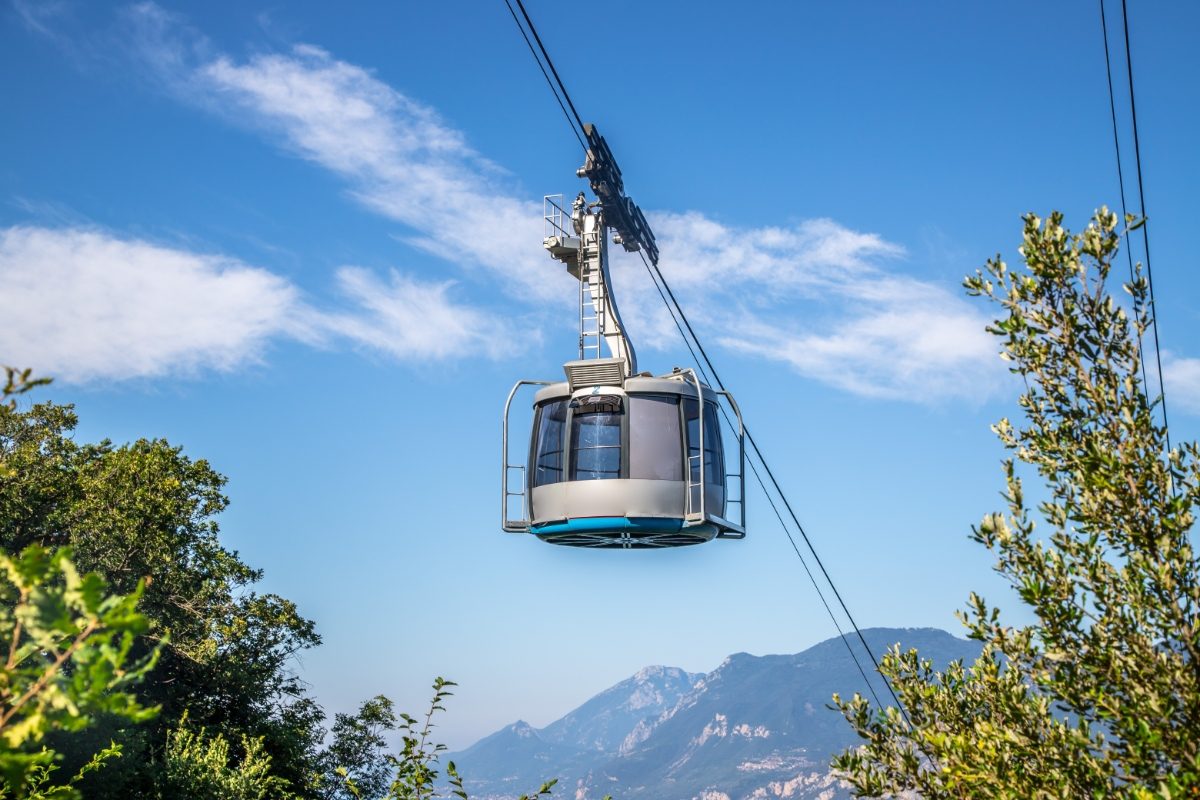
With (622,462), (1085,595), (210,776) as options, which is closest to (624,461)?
(622,462)

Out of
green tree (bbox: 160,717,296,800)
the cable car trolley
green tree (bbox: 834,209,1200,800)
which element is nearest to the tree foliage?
green tree (bbox: 160,717,296,800)

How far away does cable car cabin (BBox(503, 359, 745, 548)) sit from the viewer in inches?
862

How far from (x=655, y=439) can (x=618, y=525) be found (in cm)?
188

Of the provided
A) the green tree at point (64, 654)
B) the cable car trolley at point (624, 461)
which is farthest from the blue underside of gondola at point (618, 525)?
the green tree at point (64, 654)

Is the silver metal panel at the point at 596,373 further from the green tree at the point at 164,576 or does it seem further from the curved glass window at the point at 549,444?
the green tree at the point at 164,576

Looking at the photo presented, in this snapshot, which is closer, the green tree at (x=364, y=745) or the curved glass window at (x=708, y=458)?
the curved glass window at (x=708, y=458)

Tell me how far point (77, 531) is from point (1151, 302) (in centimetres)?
3714

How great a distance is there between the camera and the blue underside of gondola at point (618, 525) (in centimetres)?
2183

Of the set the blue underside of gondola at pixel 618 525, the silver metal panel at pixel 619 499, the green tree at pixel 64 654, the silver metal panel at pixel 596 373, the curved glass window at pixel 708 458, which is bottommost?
the green tree at pixel 64 654

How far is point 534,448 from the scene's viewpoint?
915 inches

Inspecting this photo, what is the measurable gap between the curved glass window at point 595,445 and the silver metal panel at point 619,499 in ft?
0.74

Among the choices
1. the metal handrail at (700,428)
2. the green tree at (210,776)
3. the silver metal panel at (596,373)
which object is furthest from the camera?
the green tree at (210,776)

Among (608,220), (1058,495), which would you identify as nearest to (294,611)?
(608,220)

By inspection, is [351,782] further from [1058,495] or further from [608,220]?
[608,220]
